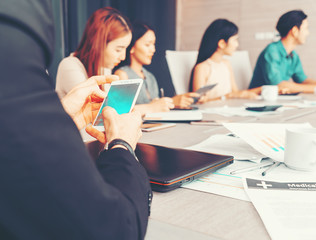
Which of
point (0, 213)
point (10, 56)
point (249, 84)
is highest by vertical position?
point (10, 56)

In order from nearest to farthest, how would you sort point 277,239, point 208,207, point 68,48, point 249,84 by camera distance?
point 277,239 → point 208,207 → point 68,48 → point 249,84

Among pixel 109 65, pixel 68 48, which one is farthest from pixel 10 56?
pixel 68 48

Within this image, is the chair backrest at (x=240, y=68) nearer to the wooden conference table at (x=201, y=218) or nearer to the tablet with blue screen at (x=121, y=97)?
the tablet with blue screen at (x=121, y=97)

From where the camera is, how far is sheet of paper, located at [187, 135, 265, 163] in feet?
2.54

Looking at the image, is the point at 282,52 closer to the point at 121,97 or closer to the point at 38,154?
the point at 121,97

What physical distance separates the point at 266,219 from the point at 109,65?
149cm

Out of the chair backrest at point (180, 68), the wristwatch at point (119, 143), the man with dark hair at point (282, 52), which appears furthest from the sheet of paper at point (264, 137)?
the man with dark hair at point (282, 52)

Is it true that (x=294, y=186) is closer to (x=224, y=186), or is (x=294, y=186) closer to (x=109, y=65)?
(x=224, y=186)

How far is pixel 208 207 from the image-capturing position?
0.51m

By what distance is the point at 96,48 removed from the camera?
1.66m

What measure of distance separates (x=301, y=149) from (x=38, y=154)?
0.54 metres

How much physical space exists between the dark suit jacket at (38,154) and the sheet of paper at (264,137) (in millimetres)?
509

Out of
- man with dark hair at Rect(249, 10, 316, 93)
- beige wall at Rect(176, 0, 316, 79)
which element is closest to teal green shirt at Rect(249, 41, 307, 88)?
man with dark hair at Rect(249, 10, 316, 93)

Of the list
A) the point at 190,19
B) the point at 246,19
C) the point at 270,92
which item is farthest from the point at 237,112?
the point at 190,19
